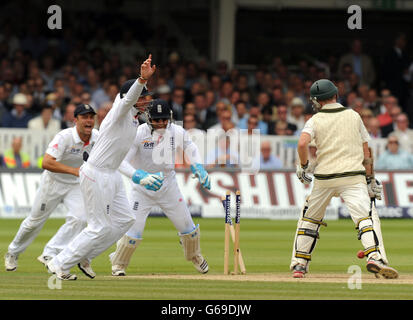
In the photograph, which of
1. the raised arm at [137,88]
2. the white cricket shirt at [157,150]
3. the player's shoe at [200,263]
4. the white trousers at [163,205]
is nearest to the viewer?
the raised arm at [137,88]

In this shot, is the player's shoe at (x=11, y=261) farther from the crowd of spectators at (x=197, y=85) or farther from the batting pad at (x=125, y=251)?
the crowd of spectators at (x=197, y=85)

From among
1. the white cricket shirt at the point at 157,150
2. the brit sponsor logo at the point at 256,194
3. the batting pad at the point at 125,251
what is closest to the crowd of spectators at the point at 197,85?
the brit sponsor logo at the point at 256,194

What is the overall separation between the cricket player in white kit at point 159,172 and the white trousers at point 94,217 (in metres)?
1.27

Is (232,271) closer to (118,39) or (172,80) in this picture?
(172,80)

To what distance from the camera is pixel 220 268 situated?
13953 millimetres

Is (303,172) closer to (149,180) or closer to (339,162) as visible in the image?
(339,162)

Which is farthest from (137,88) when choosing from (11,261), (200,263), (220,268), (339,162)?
(220,268)

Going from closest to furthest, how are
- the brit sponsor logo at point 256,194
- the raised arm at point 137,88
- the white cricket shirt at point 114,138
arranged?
the raised arm at point 137,88, the white cricket shirt at point 114,138, the brit sponsor logo at point 256,194

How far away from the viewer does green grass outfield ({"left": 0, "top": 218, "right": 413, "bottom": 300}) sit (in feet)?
34.3

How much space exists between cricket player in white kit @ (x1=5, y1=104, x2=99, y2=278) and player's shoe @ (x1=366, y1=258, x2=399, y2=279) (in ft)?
12.0

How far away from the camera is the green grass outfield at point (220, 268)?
10.5 m

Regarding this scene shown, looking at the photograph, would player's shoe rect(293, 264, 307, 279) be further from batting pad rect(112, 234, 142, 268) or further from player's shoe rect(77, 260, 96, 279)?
player's shoe rect(77, 260, 96, 279)

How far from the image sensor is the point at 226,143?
2228 cm
